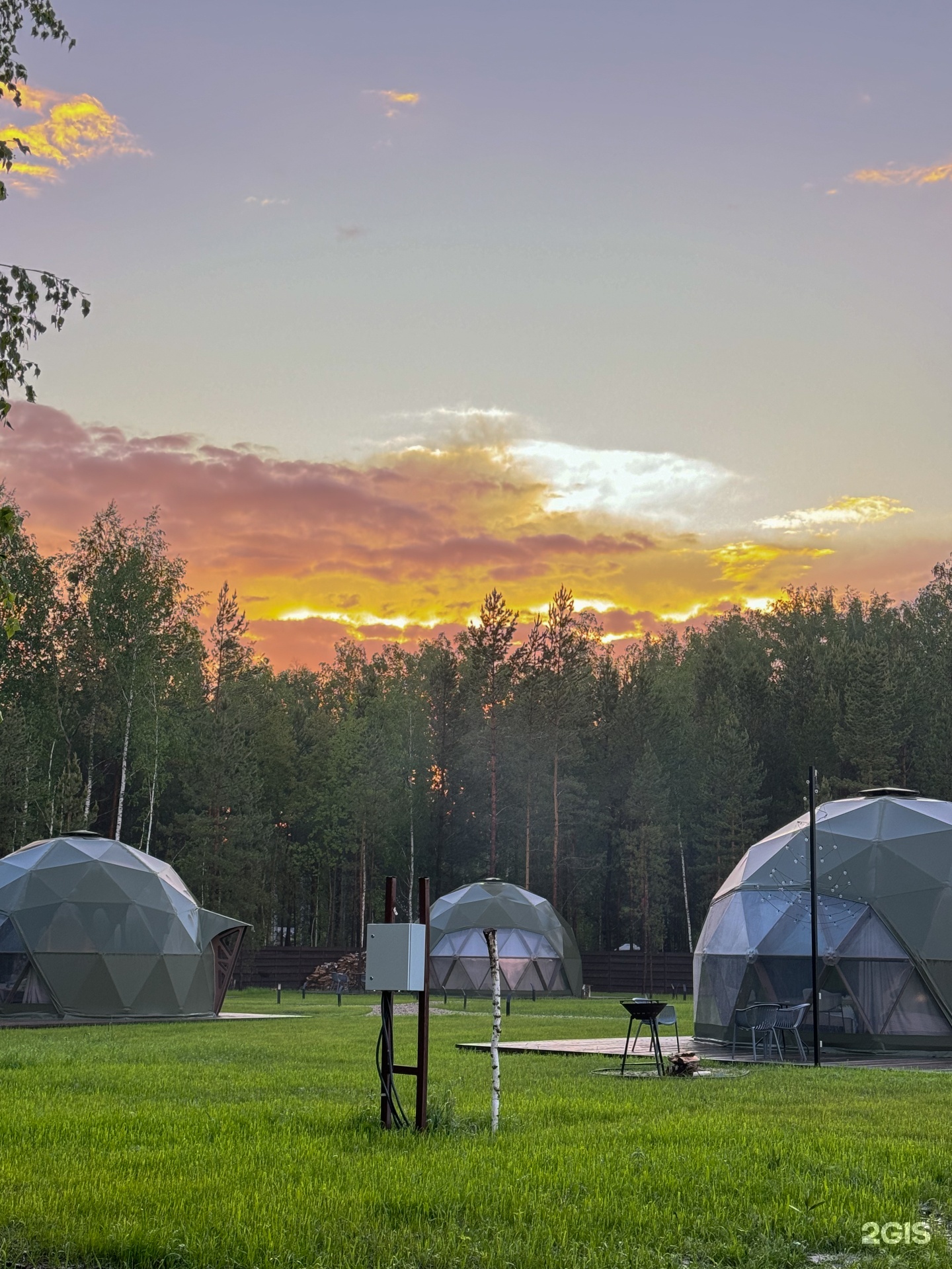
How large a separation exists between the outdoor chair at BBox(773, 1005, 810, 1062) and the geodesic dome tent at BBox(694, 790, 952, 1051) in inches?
16.7

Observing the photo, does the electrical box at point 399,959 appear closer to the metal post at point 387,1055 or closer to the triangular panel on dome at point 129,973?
the metal post at point 387,1055

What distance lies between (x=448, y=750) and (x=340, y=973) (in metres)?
14.1

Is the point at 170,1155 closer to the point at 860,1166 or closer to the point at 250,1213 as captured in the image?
the point at 250,1213

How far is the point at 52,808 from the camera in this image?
46.7 meters

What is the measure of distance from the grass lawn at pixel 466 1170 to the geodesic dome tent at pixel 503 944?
3145cm

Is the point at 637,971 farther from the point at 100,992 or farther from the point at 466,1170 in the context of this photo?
the point at 466,1170

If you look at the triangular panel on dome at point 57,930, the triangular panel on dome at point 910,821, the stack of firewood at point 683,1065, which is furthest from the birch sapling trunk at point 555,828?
the stack of firewood at point 683,1065

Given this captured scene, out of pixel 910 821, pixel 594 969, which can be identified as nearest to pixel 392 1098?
pixel 910 821

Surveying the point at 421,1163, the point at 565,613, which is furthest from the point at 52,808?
the point at 421,1163

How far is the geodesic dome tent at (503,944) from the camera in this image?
46.6m

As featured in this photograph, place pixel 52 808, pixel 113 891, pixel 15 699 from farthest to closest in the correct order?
pixel 15 699, pixel 52 808, pixel 113 891

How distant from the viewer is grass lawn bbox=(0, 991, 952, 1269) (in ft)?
21.9

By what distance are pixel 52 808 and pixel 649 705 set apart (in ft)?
102

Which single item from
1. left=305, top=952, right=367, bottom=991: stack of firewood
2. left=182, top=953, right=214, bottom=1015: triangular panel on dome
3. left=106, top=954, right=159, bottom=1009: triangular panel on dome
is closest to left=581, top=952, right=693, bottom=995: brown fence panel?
left=305, top=952, right=367, bottom=991: stack of firewood
